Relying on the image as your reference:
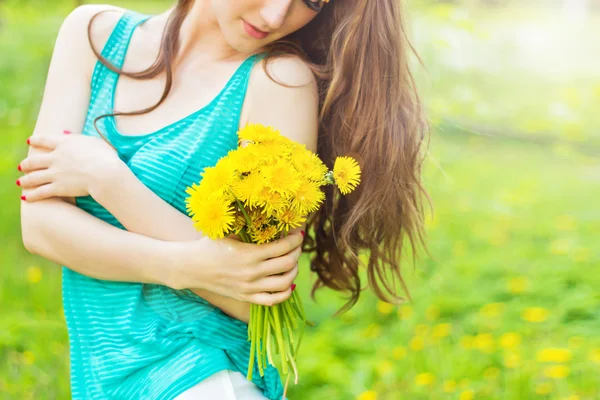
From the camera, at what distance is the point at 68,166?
59.5 inches

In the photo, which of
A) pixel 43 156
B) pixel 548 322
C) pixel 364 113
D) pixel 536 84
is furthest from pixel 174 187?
pixel 536 84

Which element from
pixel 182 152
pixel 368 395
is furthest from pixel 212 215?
pixel 368 395

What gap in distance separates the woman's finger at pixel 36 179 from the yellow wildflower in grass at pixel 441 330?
2100mm

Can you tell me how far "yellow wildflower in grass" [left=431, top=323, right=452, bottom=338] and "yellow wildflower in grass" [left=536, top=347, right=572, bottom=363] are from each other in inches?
16.5

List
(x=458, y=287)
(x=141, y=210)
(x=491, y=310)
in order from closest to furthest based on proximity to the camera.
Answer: (x=141, y=210)
(x=491, y=310)
(x=458, y=287)

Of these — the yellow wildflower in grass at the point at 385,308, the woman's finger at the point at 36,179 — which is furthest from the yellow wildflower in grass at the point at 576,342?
the woman's finger at the point at 36,179

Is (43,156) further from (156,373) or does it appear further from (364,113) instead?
(364,113)

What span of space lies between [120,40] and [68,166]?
1.25 feet

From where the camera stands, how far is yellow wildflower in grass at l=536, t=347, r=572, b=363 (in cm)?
286

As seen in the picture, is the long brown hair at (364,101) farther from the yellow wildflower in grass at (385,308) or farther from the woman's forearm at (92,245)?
the yellow wildflower in grass at (385,308)

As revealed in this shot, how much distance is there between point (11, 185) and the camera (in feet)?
15.1

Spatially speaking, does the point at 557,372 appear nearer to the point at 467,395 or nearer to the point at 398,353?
the point at 467,395

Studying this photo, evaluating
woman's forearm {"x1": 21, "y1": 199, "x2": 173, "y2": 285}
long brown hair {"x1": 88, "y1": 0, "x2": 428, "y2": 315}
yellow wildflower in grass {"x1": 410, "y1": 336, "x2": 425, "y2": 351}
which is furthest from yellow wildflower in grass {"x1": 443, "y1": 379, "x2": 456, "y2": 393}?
woman's forearm {"x1": 21, "y1": 199, "x2": 173, "y2": 285}

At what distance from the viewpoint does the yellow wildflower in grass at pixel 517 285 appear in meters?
3.51
